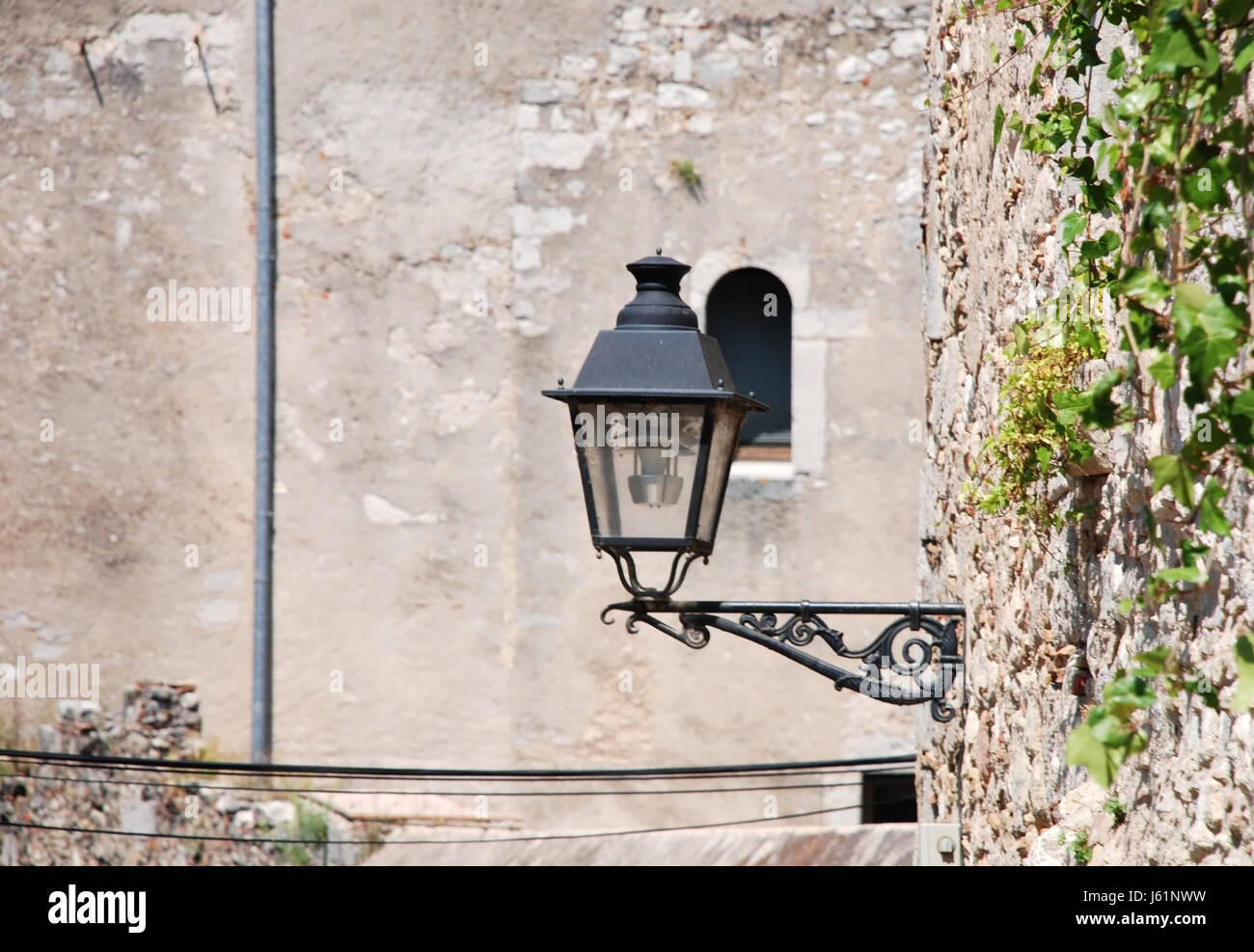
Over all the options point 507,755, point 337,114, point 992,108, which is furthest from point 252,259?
point 992,108

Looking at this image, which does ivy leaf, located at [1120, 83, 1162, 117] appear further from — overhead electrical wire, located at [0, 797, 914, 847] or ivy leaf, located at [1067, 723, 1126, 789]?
overhead electrical wire, located at [0, 797, 914, 847]

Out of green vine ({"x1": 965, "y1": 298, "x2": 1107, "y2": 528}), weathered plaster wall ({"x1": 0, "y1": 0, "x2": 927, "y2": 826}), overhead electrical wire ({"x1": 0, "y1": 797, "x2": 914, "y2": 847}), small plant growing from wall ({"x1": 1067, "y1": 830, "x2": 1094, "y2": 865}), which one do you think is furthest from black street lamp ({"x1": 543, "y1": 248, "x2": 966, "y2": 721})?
weathered plaster wall ({"x1": 0, "y1": 0, "x2": 927, "y2": 826})

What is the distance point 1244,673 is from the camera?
1708 millimetres

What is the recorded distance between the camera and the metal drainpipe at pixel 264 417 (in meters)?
8.48

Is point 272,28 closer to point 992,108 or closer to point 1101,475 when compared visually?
point 992,108

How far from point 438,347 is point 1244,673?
22.9ft

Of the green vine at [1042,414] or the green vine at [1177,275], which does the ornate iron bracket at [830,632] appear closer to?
the green vine at [1042,414]

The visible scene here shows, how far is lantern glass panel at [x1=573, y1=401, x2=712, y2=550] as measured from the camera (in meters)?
2.99

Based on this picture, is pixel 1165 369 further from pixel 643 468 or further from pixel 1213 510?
pixel 643 468

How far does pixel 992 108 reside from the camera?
3.33m

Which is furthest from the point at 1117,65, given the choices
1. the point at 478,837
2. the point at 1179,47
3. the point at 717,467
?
the point at 478,837

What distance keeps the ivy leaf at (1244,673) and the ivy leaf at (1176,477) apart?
17 centimetres

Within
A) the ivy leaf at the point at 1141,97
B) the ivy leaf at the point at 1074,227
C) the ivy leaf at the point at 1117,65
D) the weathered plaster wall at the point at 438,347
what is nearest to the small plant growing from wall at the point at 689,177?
the weathered plaster wall at the point at 438,347

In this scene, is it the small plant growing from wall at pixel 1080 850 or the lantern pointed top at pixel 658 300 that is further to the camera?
the lantern pointed top at pixel 658 300
